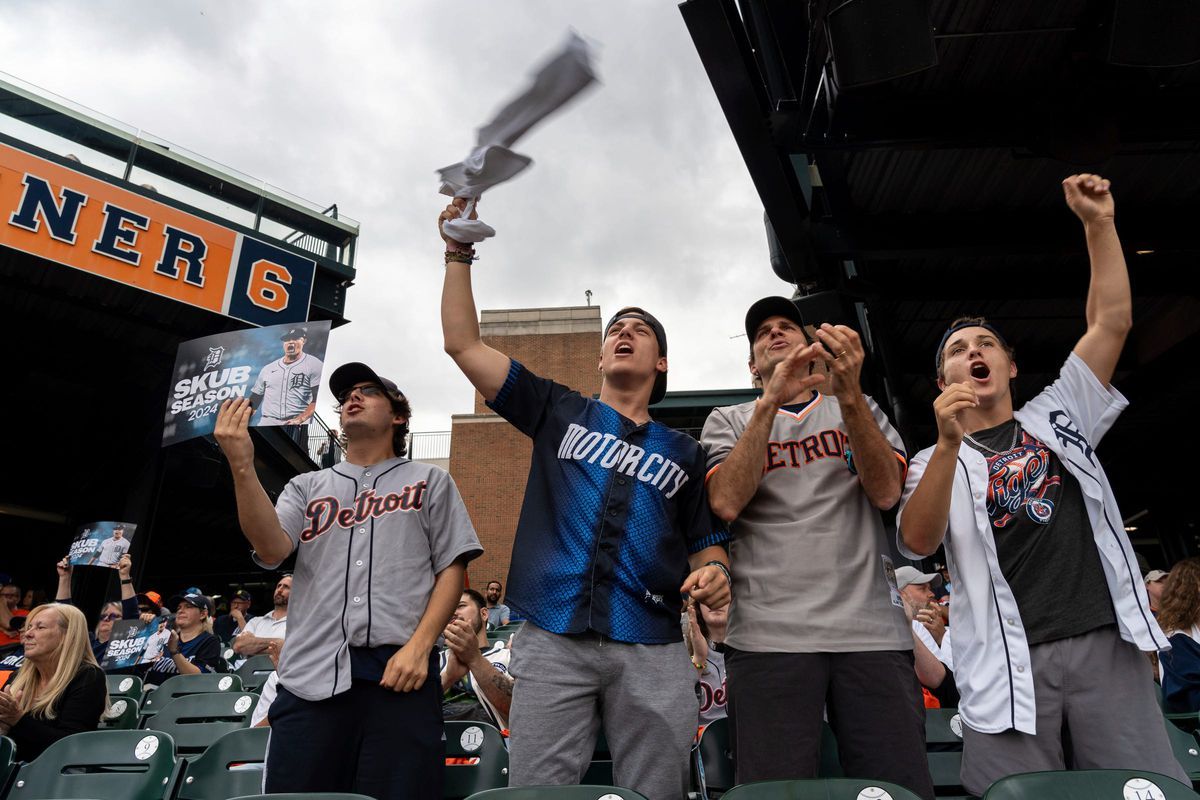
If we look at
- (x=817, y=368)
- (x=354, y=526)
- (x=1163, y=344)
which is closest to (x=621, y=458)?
(x=354, y=526)

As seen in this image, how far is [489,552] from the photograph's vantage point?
2083 centimetres

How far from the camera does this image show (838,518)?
A: 6.98 ft

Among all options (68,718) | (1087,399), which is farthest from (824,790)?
(68,718)

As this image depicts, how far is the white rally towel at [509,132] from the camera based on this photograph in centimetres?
196

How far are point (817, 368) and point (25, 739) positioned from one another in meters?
4.87

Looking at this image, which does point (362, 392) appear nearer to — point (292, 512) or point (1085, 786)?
point (292, 512)

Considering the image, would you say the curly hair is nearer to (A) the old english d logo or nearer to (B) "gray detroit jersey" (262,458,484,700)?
(A) the old english d logo

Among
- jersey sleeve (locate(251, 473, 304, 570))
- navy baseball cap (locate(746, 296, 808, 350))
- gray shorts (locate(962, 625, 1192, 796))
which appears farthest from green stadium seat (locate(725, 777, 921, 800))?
jersey sleeve (locate(251, 473, 304, 570))

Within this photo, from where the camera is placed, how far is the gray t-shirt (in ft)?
15.0

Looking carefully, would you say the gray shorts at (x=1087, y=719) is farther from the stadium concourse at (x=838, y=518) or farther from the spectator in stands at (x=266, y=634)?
the spectator in stands at (x=266, y=634)

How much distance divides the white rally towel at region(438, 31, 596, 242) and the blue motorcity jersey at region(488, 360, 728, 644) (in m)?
0.46

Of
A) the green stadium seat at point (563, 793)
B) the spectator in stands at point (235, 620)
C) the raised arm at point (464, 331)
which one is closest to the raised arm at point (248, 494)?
the raised arm at point (464, 331)

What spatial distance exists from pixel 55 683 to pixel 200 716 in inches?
30.8

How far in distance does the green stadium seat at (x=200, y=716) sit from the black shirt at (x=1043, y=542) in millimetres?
4144
